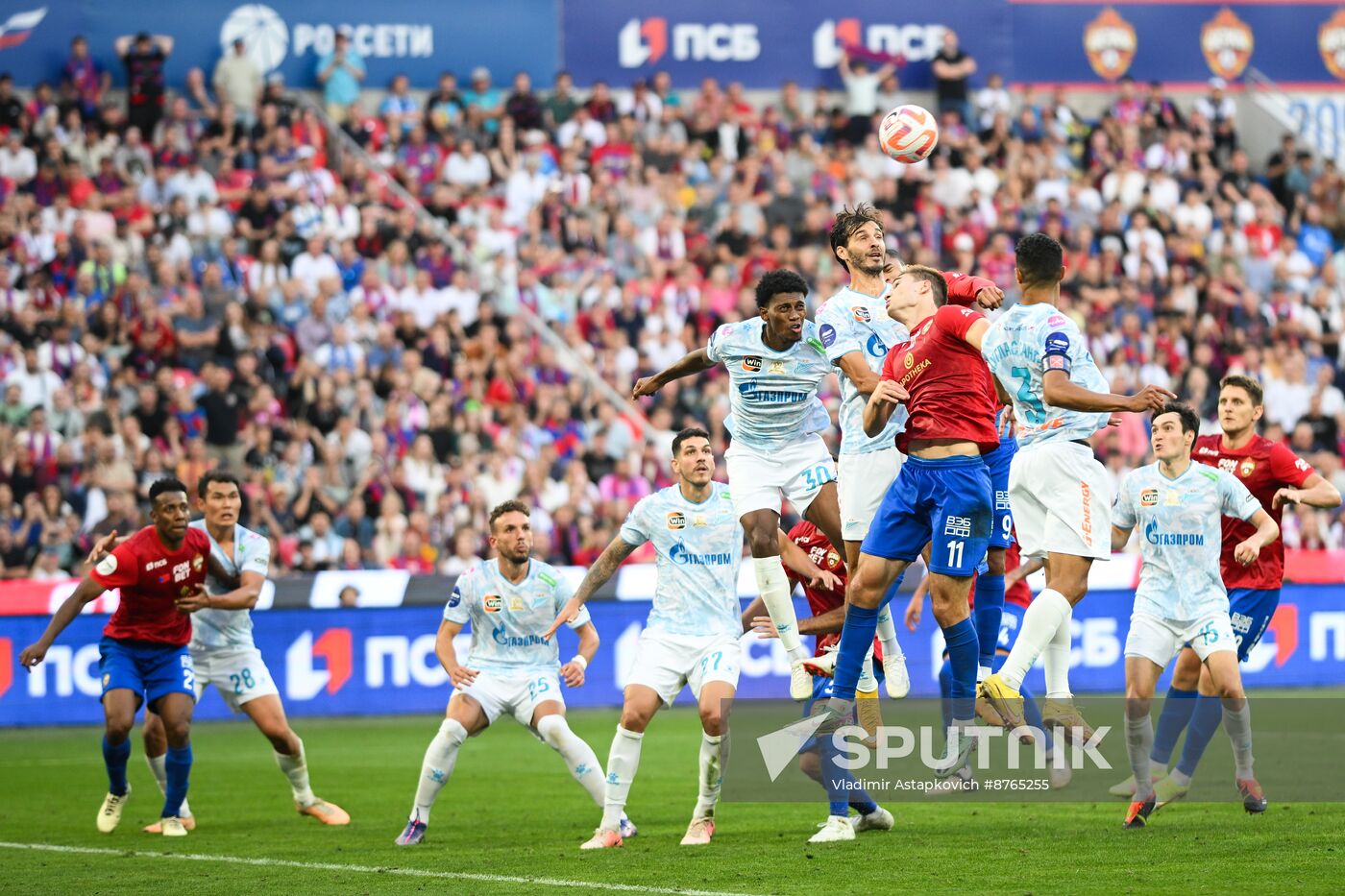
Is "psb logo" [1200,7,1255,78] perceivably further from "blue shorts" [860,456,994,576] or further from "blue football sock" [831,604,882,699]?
"blue football sock" [831,604,882,699]

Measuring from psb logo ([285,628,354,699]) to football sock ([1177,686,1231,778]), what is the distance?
9378 mm

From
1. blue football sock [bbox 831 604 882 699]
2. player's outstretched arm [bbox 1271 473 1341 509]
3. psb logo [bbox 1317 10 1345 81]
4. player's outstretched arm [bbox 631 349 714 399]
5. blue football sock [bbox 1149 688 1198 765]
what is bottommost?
blue football sock [bbox 1149 688 1198 765]

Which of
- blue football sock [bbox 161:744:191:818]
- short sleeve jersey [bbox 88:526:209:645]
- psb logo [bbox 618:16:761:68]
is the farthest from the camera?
psb logo [bbox 618:16:761:68]

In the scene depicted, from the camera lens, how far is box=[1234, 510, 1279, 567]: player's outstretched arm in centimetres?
1122

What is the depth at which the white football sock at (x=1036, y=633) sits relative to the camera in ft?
35.0

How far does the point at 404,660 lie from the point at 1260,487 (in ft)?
30.8

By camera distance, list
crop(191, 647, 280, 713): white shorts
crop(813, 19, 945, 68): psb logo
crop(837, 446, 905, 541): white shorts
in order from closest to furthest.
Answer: crop(837, 446, 905, 541): white shorts → crop(191, 647, 280, 713): white shorts → crop(813, 19, 945, 68): psb logo

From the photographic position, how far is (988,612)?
1174 cm

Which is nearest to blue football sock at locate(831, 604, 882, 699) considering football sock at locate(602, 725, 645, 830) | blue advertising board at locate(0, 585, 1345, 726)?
football sock at locate(602, 725, 645, 830)

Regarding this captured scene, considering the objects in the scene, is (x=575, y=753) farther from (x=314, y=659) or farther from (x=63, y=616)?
(x=314, y=659)

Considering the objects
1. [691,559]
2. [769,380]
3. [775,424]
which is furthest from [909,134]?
[691,559]

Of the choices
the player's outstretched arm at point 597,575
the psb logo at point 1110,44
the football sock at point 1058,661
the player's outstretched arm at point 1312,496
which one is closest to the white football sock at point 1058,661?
the football sock at point 1058,661

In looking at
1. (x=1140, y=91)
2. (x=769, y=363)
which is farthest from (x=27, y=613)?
(x=1140, y=91)

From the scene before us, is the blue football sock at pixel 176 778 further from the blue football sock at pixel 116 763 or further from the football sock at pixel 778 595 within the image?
the football sock at pixel 778 595
